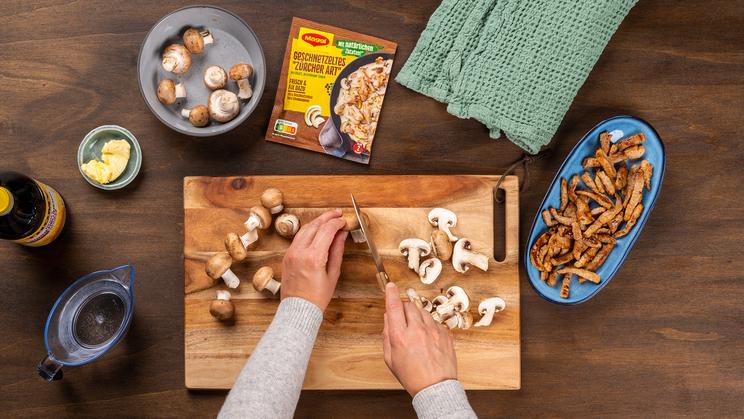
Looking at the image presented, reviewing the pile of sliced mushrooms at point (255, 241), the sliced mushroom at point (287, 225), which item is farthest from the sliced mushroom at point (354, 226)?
the sliced mushroom at point (287, 225)

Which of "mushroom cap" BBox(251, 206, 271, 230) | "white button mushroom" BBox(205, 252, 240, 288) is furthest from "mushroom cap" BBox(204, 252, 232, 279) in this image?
"mushroom cap" BBox(251, 206, 271, 230)

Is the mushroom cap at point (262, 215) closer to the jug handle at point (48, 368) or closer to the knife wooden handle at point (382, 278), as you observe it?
the knife wooden handle at point (382, 278)

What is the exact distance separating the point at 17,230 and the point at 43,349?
1.16 feet

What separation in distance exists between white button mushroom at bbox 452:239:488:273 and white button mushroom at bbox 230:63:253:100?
0.62 m

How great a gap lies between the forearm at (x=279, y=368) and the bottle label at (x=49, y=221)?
0.59m

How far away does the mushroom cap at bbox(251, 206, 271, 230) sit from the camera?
1.20 meters

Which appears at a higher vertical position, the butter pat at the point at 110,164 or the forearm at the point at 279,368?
the butter pat at the point at 110,164

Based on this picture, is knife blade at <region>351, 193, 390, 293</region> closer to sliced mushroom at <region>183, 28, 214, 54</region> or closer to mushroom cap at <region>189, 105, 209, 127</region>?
mushroom cap at <region>189, 105, 209, 127</region>

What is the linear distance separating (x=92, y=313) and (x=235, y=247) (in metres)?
0.41

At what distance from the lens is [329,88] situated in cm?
130

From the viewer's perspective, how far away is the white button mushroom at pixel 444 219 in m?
1.22

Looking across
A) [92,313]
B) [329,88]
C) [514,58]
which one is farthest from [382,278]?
[92,313]

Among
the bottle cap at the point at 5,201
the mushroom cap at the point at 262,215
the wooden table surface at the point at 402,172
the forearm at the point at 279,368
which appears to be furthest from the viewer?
the wooden table surface at the point at 402,172

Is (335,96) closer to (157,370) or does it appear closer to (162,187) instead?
(162,187)
